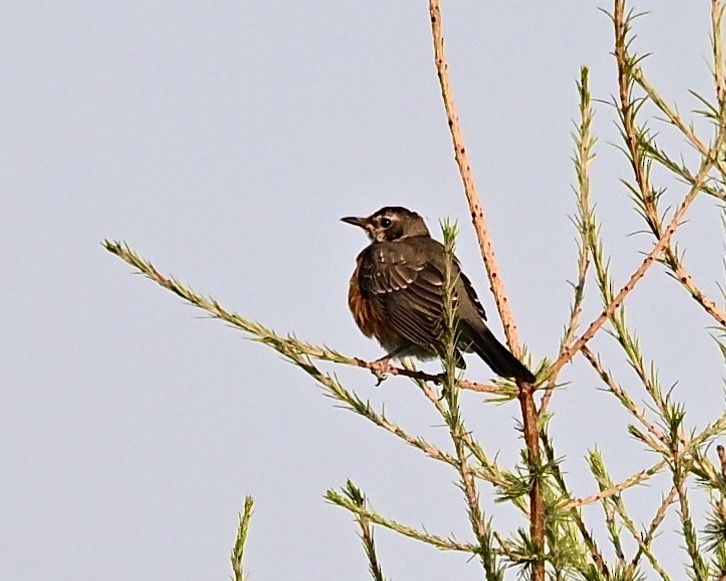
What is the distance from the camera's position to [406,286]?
17.3 feet

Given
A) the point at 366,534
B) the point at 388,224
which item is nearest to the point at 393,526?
the point at 366,534

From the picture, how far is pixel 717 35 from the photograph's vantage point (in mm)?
2699

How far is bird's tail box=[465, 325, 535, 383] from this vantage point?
2.56 m

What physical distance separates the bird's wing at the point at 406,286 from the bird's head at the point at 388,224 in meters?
0.62

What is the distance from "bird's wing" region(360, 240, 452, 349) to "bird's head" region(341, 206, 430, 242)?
2.04 feet

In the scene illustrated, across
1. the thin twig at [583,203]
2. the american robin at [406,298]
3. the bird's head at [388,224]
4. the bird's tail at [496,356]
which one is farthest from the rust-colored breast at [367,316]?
the thin twig at [583,203]

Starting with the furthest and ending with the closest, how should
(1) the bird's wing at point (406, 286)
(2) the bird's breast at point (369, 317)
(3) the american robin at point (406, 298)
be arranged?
(2) the bird's breast at point (369, 317) < (1) the bird's wing at point (406, 286) < (3) the american robin at point (406, 298)

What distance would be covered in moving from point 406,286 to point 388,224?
4.97ft

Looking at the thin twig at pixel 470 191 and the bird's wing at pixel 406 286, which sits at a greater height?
the bird's wing at pixel 406 286

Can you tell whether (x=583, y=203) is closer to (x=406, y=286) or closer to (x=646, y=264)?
(x=646, y=264)

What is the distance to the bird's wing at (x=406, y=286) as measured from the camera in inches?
192

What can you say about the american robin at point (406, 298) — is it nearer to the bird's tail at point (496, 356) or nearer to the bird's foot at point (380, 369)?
the bird's tail at point (496, 356)

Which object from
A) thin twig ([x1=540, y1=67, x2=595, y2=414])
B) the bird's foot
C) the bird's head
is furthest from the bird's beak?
thin twig ([x1=540, y1=67, x2=595, y2=414])

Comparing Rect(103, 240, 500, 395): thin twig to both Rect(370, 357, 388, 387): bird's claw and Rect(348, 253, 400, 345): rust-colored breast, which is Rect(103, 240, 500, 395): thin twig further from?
Rect(348, 253, 400, 345): rust-colored breast
